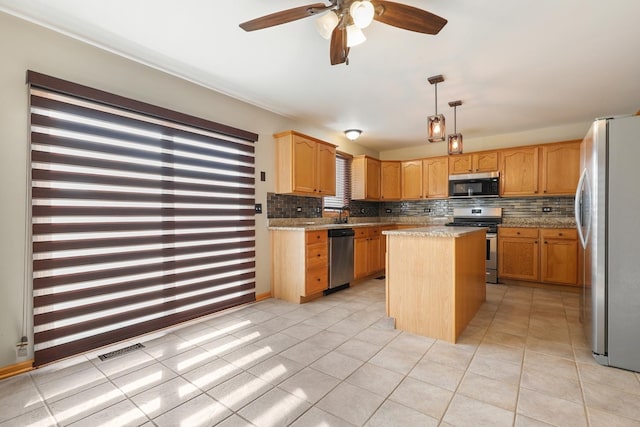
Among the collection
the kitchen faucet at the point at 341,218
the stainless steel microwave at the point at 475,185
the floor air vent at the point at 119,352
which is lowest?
the floor air vent at the point at 119,352

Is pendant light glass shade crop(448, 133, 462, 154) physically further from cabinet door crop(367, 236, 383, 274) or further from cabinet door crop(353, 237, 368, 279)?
cabinet door crop(367, 236, 383, 274)

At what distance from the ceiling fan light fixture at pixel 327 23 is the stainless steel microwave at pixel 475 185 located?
4.05 metres

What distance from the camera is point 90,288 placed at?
92.1 inches

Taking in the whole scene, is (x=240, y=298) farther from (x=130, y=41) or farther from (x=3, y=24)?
(x=3, y=24)

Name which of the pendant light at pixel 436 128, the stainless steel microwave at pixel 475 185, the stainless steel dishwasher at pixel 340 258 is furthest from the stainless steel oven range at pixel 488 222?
the pendant light at pixel 436 128

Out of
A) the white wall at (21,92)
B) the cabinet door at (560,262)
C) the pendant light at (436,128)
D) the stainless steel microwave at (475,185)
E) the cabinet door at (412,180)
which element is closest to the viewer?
the white wall at (21,92)

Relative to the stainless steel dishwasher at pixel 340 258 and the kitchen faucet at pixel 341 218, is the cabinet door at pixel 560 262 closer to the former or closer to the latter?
the stainless steel dishwasher at pixel 340 258

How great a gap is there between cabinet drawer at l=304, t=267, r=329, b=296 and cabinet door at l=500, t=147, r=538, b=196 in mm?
3276

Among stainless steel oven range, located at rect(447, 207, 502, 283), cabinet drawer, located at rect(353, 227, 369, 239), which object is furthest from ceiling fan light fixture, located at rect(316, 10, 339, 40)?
stainless steel oven range, located at rect(447, 207, 502, 283)

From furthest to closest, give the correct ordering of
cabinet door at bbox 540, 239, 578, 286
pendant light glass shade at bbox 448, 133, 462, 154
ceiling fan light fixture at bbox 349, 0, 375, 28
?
cabinet door at bbox 540, 239, 578, 286 < pendant light glass shade at bbox 448, 133, 462, 154 < ceiling fan light fixture at bbox 349, 0, 375, 28

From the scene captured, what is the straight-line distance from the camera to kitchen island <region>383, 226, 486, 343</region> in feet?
8.29

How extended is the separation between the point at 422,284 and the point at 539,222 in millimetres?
3348

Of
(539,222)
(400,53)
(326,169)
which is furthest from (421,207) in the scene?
(400,53)

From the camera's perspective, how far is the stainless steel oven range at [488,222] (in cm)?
468
